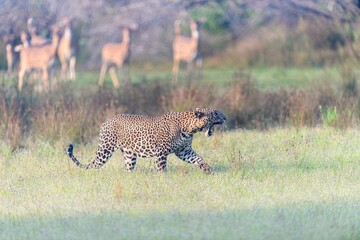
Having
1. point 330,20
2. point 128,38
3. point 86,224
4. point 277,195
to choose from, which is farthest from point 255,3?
point 86,224

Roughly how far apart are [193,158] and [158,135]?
53 centimetres

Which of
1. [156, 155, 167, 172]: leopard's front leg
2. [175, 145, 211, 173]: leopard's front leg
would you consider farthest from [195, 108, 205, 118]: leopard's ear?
[156, 155, 167, 172]: leopard's front leg

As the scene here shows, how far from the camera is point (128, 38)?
82.4 ft

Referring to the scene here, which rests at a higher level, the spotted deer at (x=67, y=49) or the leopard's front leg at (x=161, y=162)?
the spotted deer at (x=67, y=49)

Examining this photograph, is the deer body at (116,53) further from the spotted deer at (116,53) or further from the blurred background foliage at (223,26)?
the blurred background foliage at (223,26)

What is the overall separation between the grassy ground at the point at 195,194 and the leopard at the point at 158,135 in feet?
0.67

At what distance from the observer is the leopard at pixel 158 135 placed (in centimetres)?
1055

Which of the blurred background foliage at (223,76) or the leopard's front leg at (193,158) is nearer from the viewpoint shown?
the leopard's front leg at (193,158)

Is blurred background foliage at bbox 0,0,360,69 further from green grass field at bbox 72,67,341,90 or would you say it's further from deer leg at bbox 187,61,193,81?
deer leg at bbox 187,61,193,81

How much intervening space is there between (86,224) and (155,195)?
1.36 meters

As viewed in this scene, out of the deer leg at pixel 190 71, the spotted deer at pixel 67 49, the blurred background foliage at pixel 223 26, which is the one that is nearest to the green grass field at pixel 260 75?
the deer leg at pixel 190 71

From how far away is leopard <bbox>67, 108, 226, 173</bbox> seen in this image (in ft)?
34.6

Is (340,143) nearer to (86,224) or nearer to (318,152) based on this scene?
(318,152)

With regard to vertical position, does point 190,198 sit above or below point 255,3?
below
